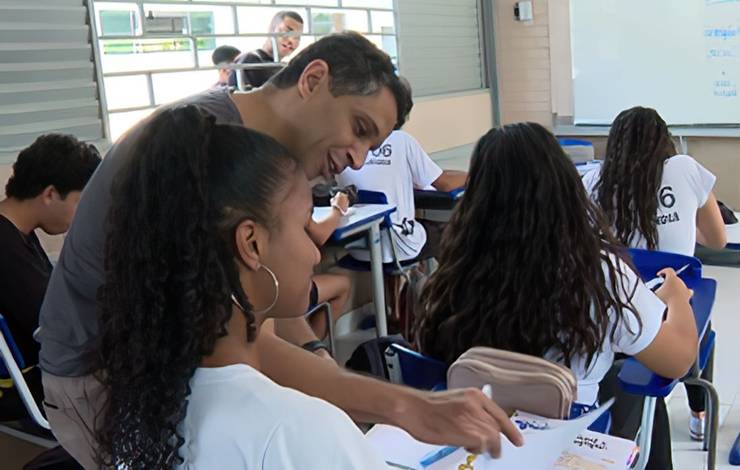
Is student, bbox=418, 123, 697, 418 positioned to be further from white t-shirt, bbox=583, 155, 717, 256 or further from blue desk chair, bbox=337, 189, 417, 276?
blue desk chair, bbox=337, 189, 417, 276

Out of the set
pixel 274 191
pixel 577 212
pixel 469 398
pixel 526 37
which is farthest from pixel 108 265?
pixel 526 37

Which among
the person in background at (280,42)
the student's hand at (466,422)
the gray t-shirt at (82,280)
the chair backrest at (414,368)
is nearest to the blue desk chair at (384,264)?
the person in background at (280,42)

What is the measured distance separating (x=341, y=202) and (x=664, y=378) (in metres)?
1.84

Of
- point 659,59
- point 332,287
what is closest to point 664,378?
point 332,287

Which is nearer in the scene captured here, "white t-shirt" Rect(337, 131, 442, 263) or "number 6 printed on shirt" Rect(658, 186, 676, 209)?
"number 6 printed on shirt" Rect(658, 186, 676, 209)

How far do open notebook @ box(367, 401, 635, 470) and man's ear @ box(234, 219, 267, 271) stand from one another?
38cm

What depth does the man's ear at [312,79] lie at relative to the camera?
126cm

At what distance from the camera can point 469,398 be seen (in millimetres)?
863

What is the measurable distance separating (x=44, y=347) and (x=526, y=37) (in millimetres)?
4827

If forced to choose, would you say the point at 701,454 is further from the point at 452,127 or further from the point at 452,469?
the point at 452,127

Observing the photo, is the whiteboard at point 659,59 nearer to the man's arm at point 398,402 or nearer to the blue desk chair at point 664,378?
the blue desk chair at point 664,378

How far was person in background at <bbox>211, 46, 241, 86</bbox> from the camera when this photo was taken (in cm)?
347

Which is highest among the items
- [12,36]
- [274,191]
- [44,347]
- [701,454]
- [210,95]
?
[12,36]

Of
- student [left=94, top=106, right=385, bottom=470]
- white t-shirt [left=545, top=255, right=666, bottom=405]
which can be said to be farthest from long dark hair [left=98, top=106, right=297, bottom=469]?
white t-shirt [left=545, top=255, right=666, bottom=405]
